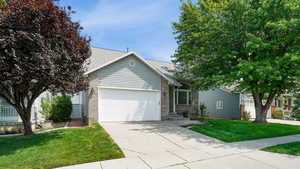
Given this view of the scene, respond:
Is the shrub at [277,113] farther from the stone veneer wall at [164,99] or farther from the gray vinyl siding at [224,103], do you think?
the stone veneer wall at [164,99]

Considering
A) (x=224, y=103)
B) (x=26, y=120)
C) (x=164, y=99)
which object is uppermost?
(x=164, y=99)

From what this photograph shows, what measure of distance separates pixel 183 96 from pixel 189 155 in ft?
32.8

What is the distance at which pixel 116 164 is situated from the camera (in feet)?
14.3

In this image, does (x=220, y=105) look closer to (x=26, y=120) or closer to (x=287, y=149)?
(x=287, y=149)

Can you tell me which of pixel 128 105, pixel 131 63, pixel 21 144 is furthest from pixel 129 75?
pixel 21 144

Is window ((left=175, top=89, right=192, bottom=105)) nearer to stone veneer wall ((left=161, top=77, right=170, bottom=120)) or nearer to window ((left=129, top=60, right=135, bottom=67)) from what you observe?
stone veneer wall ((left=161, top=77, right=170, bottom=120))

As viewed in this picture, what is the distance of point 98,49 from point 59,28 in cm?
875

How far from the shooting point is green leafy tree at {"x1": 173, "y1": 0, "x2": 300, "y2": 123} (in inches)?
319

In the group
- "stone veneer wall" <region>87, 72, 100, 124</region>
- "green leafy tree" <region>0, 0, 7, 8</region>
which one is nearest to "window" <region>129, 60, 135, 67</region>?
"stone veneer wall" <region>87, 72, 100, 124</region>

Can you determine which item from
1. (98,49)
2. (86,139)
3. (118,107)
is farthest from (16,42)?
(98,49)

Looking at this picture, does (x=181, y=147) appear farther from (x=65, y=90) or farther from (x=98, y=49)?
(x=98, y=49)

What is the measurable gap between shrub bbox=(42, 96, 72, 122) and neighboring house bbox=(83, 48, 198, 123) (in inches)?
53.2

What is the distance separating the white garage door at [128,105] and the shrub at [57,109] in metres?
3.25

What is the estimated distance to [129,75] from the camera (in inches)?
434
